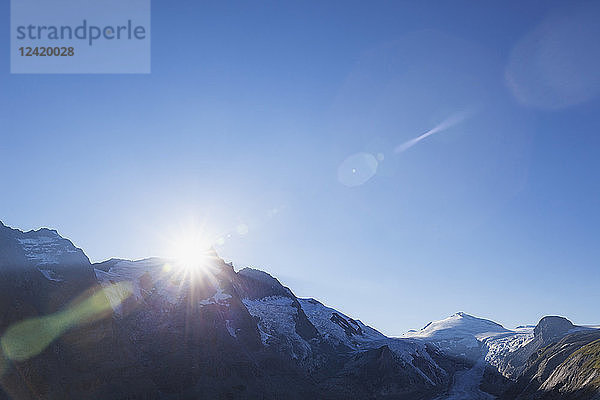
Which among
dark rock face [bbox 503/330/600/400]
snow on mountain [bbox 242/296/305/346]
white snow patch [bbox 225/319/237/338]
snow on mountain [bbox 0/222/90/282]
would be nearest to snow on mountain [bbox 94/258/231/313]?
white snow patch [bbox 225/319/237/338]

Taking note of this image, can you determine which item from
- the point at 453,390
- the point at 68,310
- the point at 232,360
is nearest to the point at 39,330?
the point at 68,310

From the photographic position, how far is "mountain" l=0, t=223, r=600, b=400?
3575 inches

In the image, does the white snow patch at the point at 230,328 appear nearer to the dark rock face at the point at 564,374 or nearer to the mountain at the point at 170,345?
the mountain at the point at 170,345

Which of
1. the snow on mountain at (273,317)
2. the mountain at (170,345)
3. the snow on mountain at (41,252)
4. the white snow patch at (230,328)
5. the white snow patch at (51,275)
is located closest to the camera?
the mountain at (170,345)

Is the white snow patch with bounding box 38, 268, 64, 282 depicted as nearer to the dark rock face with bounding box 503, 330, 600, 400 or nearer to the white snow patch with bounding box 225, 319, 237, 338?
the white snow patch with bounding box 225, 319, 237, 338

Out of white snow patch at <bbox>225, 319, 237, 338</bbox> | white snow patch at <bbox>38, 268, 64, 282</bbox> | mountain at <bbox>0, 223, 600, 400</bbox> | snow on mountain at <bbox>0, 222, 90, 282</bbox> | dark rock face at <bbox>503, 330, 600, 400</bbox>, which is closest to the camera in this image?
mountain at <bbox>0, 223, 600, 400</bbox>

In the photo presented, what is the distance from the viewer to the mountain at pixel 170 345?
298 ft

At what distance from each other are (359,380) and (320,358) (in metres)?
18.4

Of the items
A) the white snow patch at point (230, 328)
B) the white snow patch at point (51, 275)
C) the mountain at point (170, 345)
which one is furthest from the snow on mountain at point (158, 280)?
the white snow patch at point (51, 275)

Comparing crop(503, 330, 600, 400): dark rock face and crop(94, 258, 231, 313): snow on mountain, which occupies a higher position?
crop(94, 258, 231, 313): snow on mountain

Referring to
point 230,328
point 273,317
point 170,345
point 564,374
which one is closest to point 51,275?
point 170,345

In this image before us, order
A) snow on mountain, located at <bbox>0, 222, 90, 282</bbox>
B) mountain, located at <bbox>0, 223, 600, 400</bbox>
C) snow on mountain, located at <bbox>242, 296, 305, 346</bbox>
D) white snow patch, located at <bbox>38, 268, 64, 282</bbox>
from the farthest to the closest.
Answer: snow on mountain, located at <bbox>242, 296, 305, 346</bbox> → white snow patch, located at <bbox>38, 268, 64, 282</bbox> → snow on mountain, located at <bbox>0, 222, 90, 282</bbox> → mountain, located at <bbox>0, 223, 600, 400</bbox>

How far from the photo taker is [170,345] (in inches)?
4820

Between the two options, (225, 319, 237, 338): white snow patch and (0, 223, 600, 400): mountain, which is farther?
(225, 319, 237, 338): white snow patch
